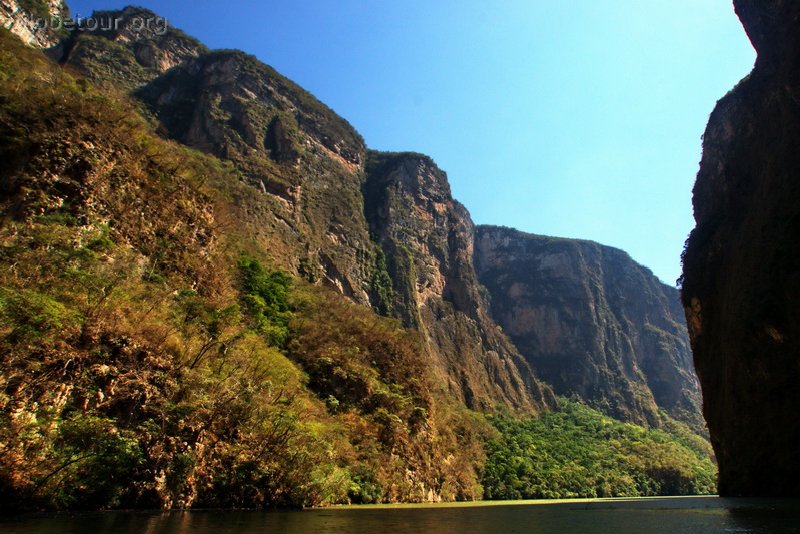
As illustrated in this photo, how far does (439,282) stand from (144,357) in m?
92.8

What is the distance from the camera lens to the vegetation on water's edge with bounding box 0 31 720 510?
12.7 meters

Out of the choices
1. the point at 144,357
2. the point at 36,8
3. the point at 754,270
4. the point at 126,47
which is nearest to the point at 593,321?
the point at 754,270

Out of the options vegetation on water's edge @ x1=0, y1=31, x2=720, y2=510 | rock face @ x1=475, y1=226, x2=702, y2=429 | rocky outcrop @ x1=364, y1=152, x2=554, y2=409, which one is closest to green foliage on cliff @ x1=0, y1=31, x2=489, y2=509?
vegetation on water's edge @ x1=0, y1=31, x2=720, y2=510

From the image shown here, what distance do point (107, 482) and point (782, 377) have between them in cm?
3348

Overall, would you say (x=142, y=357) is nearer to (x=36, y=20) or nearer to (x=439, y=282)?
(x=36, y=20)

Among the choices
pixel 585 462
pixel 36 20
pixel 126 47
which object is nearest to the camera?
pixel 36 20

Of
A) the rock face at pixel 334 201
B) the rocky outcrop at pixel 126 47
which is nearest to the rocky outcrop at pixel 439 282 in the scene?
the rock face at pixel 334 201

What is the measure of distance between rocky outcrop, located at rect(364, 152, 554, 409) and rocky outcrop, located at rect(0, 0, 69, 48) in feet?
187

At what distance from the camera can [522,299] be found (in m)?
158

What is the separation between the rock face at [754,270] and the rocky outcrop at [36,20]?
79.3 m

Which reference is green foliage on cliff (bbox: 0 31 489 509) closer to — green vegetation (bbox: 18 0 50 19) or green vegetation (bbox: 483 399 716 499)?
green vegetation (bbox: 483 399 716 499)

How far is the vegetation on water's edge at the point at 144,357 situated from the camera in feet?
41.7

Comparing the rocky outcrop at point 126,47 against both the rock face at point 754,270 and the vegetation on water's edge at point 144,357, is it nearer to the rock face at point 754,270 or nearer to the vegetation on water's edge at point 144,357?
the vegetation on water's edge at point 144,357

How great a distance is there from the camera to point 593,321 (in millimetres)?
152375
